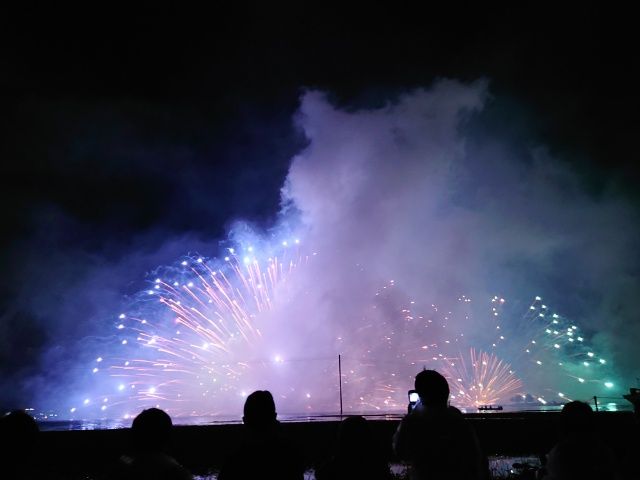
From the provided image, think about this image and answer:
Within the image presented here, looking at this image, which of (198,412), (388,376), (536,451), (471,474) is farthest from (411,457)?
(198,412)

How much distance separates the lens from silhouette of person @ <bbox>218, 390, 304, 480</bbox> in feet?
12.1

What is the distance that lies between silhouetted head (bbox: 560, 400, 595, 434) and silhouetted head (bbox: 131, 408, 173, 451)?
4111 millimetres

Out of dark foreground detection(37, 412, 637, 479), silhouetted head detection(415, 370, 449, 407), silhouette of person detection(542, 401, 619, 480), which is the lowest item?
dark foreground detection(37, 412, 637, 479)

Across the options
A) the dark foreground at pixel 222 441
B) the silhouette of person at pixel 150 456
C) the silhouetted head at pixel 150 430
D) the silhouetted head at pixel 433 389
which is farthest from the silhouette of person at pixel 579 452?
the dark foreground at pixel 222 441

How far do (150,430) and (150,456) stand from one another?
224mm

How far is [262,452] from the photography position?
377 centimetres

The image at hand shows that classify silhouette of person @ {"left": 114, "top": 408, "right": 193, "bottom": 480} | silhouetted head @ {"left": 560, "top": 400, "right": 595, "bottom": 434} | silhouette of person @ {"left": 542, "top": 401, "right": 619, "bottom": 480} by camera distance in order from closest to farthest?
silhouette of person @ {"left": 114, "top": 408, "right": 193, "bottom": 480} → silhouette of person @ {"left": 542, "top": 401, "right": 619, "bottom": 480} → silhouetted head @ {"left": 560, "top": 400, "right": 595, "bottom": 434}

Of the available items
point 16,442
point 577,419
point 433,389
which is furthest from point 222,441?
point 577,419

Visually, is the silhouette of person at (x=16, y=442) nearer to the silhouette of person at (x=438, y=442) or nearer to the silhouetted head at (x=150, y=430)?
the silhouetted head at (x=150, y=430)

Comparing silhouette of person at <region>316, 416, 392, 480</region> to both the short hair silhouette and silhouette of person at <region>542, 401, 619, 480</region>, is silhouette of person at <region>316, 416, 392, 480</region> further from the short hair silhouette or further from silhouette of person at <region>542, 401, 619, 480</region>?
the short hair silhouette

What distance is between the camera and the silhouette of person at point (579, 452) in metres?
4.12

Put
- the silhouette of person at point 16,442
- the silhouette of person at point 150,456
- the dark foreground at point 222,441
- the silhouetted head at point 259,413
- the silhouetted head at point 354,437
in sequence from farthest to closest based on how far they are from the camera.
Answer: the dark foreground at point 222,441 < the silhouetted head at point 354,437 < the silhouetted head at point 259,413 < the silhouette of person at point 16,442 < the silhouette of person at point 150,456

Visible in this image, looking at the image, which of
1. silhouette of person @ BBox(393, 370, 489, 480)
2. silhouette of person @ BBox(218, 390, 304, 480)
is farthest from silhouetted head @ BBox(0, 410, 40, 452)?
silhouette of person @ BBox(393, 370, 489, 480)

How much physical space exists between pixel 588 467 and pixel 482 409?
46.6 meters
